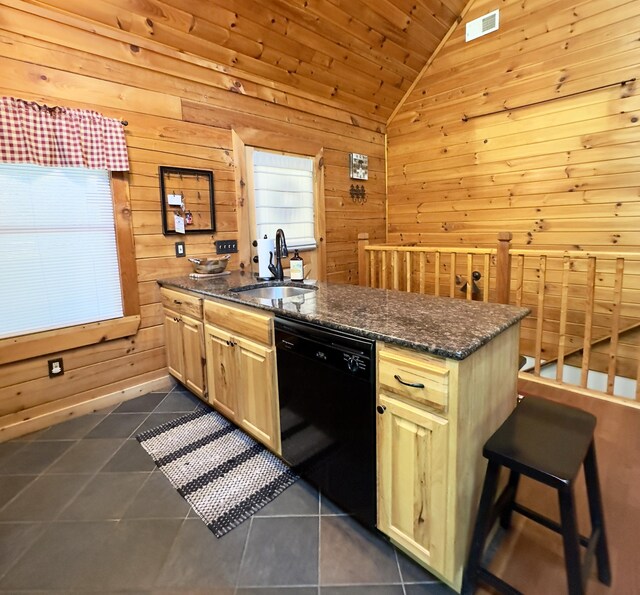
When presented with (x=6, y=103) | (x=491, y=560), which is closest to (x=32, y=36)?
(x=6, y=103)

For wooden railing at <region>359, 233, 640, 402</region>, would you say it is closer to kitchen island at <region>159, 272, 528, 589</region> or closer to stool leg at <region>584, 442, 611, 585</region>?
kitchen island at <region>159, 272, 528, 589</region>

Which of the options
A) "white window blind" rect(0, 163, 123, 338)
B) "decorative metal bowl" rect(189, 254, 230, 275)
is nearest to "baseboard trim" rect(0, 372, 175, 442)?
"white window blind" rect(0, 163, 123, 338)

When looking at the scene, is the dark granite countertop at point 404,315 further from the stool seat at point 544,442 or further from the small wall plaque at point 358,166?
the small wall plaque at point 358,166

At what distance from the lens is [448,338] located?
1229mm

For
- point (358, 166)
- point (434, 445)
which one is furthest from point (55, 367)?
point (358, 166)

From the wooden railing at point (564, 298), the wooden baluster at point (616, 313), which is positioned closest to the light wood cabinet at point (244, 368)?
the wooden railing at point (564, 298)

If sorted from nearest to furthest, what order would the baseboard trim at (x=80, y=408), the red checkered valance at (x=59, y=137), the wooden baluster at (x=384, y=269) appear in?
the red checkered valance at (x=59, y=137)
the baseboard trim at (x=80, y=408)
the wooden baluster at (x=384, y=269)

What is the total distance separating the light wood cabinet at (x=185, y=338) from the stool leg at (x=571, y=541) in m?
2.06

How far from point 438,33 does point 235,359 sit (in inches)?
159

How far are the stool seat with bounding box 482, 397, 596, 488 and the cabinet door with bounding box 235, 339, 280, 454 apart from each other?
1.07 m

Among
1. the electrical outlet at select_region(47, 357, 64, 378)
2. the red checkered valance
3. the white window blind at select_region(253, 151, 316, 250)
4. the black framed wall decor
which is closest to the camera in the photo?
the red checkered valance

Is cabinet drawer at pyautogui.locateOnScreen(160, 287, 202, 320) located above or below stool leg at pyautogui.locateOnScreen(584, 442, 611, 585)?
above

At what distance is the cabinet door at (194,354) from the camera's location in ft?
8.20

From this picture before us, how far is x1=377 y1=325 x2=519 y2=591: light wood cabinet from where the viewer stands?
1.17 meters
